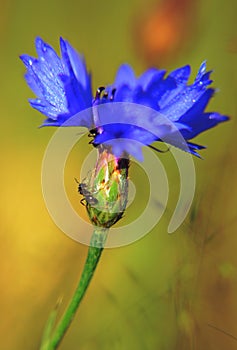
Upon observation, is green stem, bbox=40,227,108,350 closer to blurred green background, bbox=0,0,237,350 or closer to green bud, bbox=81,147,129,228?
green bud, bbox=81,147,129,228

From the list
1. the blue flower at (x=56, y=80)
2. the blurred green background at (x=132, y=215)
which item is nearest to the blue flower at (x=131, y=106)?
the blue flower at (x=56, y=80)

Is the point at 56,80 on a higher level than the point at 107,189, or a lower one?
higher

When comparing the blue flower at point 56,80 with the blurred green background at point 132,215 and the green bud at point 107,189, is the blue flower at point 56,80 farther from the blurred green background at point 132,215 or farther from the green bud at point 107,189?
the blurred green background at point 132,215

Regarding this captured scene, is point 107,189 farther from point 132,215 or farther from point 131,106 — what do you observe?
point 132,215

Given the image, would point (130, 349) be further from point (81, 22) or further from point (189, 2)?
point (81, 22)

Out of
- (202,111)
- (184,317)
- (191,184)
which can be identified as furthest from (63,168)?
(202,111)

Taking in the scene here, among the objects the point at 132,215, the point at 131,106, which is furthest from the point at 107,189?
the point at 132,215
